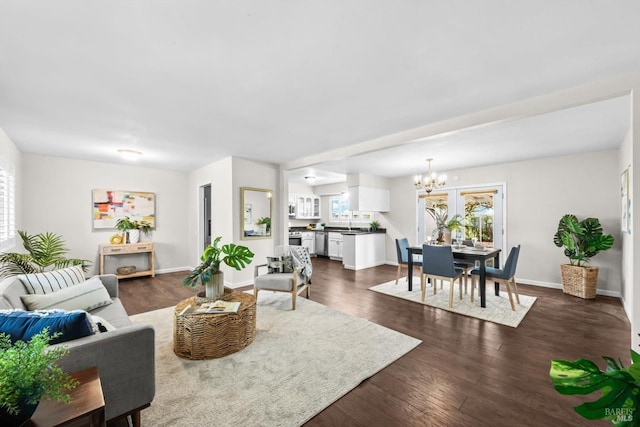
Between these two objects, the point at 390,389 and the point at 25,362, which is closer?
the point at 25,362

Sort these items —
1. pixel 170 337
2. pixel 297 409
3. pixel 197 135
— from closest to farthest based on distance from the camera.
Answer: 1. pixel 297 409
2. pixel 170 337
3. pixel 197 135

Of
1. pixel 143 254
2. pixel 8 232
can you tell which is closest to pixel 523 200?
pixel 143 254

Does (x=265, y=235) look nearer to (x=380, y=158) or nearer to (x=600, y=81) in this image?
(x=380, y=158)

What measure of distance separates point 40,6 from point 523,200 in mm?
6618

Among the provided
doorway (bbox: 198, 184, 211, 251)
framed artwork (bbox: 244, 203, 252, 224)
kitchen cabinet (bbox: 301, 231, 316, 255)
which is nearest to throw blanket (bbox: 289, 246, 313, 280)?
framed artwork (bbox: 244, 203, 252, 224)

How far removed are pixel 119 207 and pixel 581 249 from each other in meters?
8.39

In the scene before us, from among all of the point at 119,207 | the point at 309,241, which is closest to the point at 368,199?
the point at 309,241

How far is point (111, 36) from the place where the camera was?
164 centimetres

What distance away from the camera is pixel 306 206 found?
8773 millimetres

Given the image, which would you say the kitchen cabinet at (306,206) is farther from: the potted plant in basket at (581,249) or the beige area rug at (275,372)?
the potted plant in basket at (581,249)

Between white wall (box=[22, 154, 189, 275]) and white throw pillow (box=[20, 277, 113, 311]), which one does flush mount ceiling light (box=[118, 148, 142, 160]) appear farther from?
white throw pillow (box=[20, 277, 113, 311])

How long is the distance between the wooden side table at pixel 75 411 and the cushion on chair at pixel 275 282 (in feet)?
8.41

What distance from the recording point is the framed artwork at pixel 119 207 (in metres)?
5.28

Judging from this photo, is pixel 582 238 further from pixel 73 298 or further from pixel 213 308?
pixel 73 298
